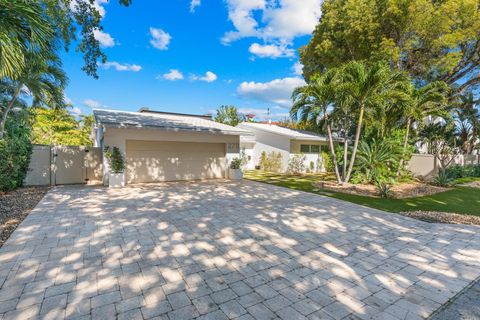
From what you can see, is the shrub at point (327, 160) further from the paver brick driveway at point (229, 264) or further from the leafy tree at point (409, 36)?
the paver brick driveway at point (229, 264)

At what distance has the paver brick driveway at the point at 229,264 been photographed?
271cm

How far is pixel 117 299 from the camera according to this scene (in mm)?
2787

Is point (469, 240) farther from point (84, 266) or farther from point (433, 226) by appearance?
point (84, 266)

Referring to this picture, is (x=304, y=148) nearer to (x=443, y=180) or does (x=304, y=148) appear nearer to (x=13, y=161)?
(x=443, y=180)

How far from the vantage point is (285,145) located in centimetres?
1812

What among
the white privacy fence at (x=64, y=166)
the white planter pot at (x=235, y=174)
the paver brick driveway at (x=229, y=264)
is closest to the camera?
the paver brick driveway at (x=229, y=264)

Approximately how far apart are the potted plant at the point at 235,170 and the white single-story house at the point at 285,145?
4.06 m

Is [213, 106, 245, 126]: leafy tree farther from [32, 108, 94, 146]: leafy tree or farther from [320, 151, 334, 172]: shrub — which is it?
[320, 151, 334, 172]: shrub

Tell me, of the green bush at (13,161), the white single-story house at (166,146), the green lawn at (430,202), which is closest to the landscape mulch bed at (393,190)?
the green lawn at (430,202)

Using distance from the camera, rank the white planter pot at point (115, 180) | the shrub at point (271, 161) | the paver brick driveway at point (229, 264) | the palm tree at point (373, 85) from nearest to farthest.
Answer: the paver brick driveway at point (229, 264) → the palm tree at point (373, 85) → the white planter pot at point (115, 180) → the shrub at point (271, 161)

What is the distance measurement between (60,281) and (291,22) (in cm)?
1602

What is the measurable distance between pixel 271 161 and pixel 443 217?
13.1m

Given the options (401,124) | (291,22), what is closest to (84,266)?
(291,22)

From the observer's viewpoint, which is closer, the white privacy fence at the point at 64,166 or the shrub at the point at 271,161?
the white privacy fence at the point at 64,166
